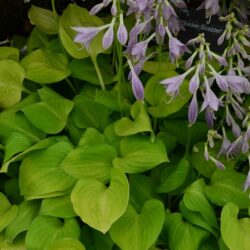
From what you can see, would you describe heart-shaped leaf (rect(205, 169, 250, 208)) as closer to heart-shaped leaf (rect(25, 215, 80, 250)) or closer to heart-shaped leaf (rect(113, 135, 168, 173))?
heart-shaped leaf (rect(113, 135, 168, 173))

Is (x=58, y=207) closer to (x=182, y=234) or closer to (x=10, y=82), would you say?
(x=182, y=234)

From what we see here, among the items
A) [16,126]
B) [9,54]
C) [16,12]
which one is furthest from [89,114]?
[16,12]

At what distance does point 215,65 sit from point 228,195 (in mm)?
491

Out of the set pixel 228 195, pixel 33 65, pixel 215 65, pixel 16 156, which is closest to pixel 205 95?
pixel 228 195

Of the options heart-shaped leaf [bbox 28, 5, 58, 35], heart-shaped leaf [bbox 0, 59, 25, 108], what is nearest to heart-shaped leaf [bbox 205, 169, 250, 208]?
heart-shaped leaf [bbox 0, 59, 25, 108]

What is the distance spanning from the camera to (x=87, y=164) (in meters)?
1.63

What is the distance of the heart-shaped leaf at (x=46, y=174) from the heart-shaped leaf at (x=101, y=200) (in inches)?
4.1

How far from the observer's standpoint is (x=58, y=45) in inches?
83.4

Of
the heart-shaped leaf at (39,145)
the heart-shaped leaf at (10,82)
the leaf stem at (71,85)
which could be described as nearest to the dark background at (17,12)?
the leaf stem at (71,85)

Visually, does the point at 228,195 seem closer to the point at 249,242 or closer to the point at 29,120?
the point at 249,242

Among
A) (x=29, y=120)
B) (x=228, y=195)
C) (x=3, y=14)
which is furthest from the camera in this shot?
(x=3, y=14)

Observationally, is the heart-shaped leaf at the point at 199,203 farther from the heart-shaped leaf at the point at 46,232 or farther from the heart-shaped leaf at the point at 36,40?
the heart-shaped leaf at the point at 36,40

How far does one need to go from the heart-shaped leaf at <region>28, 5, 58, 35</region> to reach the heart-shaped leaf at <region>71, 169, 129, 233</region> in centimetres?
75

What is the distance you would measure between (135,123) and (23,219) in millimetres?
441
